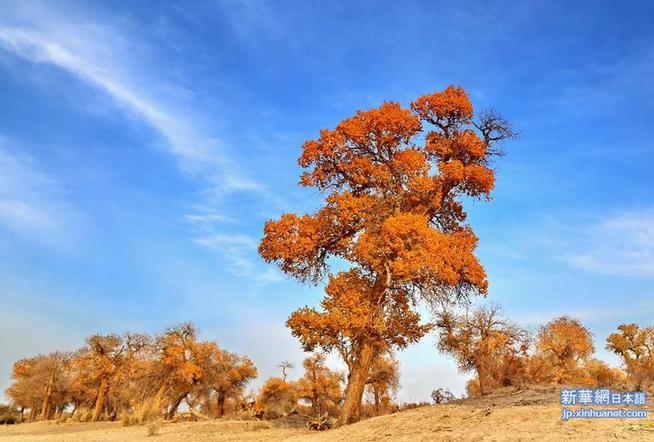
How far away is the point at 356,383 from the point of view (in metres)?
17.0

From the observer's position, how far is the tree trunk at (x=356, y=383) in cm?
1677

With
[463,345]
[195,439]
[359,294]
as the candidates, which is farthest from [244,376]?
[359,294]

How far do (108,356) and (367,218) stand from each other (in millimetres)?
34367

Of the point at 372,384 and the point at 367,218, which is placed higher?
the point at 367,218

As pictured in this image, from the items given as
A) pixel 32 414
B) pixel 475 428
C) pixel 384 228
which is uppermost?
pixel 384 228

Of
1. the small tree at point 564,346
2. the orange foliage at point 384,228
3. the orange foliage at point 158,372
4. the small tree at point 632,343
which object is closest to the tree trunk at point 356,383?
the orange foliage at point 384,228

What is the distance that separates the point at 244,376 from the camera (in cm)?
4488

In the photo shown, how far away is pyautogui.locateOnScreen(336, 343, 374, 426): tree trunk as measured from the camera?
55.0 ft

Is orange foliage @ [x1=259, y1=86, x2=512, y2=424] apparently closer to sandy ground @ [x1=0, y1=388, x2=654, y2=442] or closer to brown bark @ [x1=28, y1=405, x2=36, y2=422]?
sandy ground @ [x1=0, y1=388, x2=654, y2=442]

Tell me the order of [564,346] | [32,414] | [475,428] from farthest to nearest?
[32,414] < [564,346] < [475,428]

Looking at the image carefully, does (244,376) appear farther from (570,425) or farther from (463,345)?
(570,425)

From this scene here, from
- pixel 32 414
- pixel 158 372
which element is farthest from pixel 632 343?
pixel 32 414

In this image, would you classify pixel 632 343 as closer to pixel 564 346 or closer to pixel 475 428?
pixel 564 346

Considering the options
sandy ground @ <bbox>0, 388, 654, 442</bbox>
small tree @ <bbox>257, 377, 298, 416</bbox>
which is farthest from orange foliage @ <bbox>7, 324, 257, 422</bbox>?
sandy ground @ <bbox>0, 388, 654, 442</bbox>
